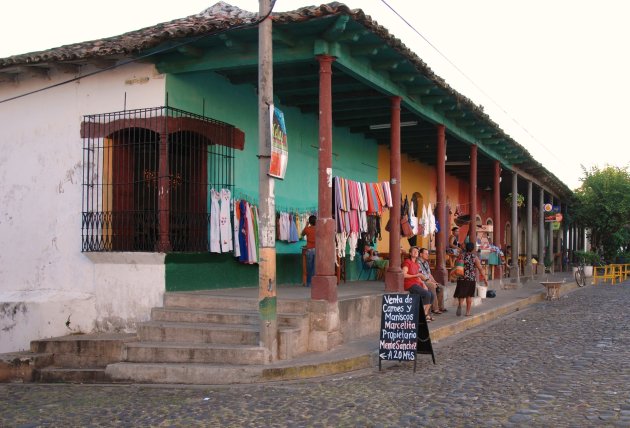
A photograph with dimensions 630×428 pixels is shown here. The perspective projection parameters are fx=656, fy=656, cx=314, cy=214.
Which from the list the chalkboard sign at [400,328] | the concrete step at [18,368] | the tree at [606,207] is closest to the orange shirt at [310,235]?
the chalkboard sign at [400,328]

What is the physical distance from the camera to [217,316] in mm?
9141

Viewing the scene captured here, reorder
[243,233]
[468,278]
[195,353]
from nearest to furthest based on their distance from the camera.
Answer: [195,353] → [243,233] → [468,278]

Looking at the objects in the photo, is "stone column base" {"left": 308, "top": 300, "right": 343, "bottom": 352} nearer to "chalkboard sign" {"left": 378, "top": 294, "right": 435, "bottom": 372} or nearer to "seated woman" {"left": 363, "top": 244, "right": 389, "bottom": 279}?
"chalkboard sign" {"left": 378, "top": 294, "right": 435, "bottom": 372}

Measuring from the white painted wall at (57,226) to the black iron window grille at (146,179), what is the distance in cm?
26

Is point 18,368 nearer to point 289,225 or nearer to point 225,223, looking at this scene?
point 225,223

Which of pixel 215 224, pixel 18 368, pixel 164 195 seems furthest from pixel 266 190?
pixel 18 368

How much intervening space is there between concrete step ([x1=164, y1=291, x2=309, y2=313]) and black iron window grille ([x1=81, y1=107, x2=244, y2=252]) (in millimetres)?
798

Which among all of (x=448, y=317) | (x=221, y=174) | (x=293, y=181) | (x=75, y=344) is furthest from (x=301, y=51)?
(x=448, y=317)

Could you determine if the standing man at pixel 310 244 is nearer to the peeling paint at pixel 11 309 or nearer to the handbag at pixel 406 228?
the handbag at pixel 406 228

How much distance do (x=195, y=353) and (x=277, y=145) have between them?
9.28 feet

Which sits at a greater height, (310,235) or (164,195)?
(164,195)

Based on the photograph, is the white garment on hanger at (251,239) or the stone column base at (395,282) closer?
the white garment on hanger at (251,239)

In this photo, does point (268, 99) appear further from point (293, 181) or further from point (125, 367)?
point (293, 181)

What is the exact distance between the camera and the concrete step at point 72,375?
842 cm
